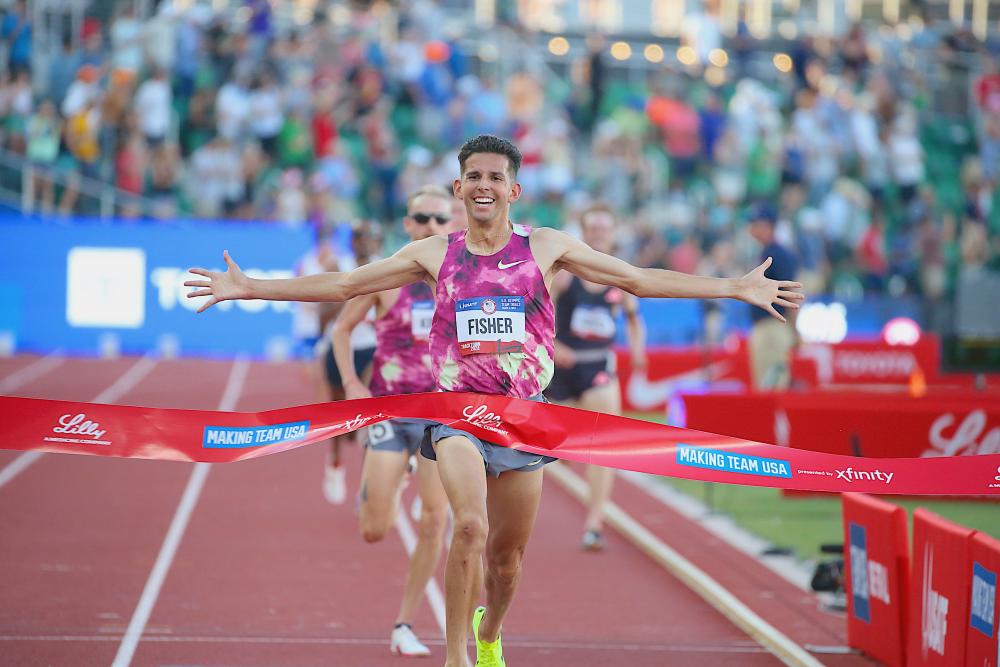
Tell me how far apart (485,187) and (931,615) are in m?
2.79

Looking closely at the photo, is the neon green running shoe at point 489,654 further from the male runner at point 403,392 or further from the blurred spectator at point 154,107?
the blurred spectator at point 154,107

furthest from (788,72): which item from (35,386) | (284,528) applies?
(284,528)

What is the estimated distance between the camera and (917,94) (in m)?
29.4

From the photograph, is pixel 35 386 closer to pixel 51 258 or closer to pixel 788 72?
pixel 51 258

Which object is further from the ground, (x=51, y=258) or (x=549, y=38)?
(x=549, y=38)

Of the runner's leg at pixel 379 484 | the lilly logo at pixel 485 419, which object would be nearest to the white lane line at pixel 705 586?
the runner's leg at pixel 379 484

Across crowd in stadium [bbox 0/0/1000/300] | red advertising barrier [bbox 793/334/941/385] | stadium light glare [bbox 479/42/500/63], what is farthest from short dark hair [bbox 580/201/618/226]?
stadium light glare [bbox 479/42/500/63]

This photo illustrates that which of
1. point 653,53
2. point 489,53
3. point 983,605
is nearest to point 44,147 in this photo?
point 489,53

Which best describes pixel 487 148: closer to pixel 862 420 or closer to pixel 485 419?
pixel 485 419

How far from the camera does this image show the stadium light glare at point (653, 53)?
91.9 feet

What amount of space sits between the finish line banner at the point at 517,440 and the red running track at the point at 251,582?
1460 mm

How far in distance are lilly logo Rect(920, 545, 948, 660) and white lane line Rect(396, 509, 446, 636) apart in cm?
260

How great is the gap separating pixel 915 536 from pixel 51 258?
1751cm

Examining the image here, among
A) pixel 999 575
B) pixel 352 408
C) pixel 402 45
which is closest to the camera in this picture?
pixel 999 575
